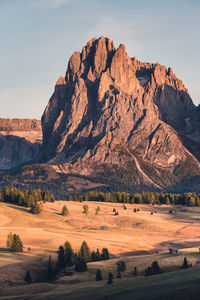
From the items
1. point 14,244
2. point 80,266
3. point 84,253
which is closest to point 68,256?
point 84,253

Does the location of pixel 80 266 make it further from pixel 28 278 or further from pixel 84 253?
pixel 84 253

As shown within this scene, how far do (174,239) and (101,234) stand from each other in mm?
24967

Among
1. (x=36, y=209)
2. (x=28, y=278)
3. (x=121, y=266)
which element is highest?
(x=36, y=209)

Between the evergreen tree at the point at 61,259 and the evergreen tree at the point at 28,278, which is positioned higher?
the evergreen tree at the point at 61,259

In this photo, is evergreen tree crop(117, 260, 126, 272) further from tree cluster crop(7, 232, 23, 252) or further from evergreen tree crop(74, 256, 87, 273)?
tree cluster crop(7, 232, 23, 252)

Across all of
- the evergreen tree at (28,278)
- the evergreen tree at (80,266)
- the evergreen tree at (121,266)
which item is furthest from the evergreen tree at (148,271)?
the evergreen tree at (28,278)

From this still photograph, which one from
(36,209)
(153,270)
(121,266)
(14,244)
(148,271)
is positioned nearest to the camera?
(148,271)

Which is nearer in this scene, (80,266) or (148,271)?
(148,271)

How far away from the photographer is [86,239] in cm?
13612

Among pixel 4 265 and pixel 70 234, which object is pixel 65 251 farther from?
pixel 70 234

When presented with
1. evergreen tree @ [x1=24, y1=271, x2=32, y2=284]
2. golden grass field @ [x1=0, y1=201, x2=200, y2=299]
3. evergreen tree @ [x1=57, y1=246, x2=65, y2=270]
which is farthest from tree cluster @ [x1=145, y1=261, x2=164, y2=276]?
evergreen tree @ [x1=24, y1=271, x2=32, y2=284]

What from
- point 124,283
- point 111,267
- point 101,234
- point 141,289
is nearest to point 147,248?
point 101,234

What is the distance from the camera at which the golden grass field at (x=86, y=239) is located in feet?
287

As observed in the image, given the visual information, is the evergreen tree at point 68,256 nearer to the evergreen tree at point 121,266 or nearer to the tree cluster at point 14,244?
the evergreen tree at point 121,266
